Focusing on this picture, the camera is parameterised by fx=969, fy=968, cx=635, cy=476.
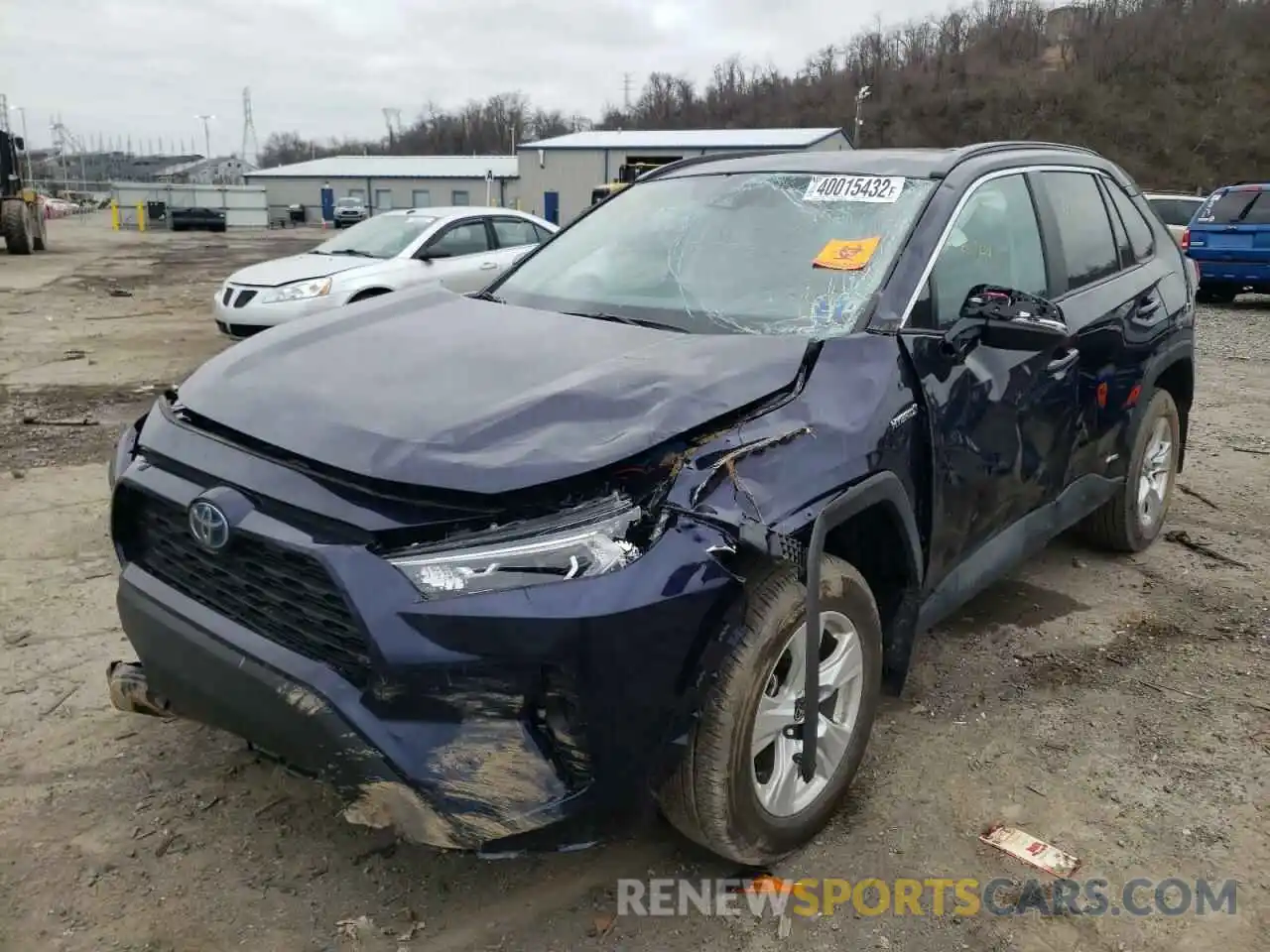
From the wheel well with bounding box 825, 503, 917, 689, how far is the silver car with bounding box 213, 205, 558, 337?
705 centimetres

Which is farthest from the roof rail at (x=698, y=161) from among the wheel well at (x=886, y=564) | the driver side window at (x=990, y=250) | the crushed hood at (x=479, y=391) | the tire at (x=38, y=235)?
the tire at (x=38, y=235)

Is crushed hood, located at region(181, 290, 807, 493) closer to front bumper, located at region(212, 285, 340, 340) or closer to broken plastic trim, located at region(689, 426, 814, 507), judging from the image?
broken plastic trim, located at region(689, 426, 814, 507)

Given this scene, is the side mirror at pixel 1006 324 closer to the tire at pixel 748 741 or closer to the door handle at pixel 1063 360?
the door handle at pixel 1063 360

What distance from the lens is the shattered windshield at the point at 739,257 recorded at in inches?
113

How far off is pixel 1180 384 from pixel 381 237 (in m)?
7.87

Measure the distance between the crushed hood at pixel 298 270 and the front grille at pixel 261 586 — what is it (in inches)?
290

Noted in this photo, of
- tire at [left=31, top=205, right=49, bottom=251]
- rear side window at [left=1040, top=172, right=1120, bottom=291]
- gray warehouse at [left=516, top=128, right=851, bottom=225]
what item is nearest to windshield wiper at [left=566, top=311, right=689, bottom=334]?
rear side window at [left=1040, top=172, right=1120, bottom=291]

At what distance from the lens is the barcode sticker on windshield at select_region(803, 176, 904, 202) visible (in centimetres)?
310

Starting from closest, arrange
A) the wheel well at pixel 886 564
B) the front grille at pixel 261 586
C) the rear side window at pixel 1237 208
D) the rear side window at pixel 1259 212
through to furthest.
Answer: the front grille at pixel 261 586 < the wheel well at pixel 886 564 < the rear side window at pixel 1259 212 < the rear side window at pixel 1237 208

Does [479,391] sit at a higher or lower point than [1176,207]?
lower

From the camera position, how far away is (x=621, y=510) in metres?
1.99

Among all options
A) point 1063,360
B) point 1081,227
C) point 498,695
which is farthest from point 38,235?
point 498,695

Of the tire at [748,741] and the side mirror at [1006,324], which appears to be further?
the side mirror at [1006,324]

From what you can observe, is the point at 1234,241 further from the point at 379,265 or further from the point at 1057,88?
the point at 1057,88
